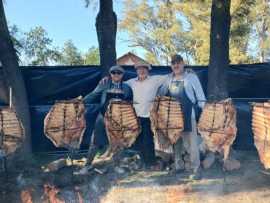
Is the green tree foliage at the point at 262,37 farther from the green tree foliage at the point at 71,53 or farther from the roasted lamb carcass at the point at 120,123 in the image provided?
the roasted lamb carcass at the point at 120,123

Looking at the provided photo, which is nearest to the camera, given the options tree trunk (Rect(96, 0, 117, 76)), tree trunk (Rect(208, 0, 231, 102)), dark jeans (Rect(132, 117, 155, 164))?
dark jeans (Rect(132, 117, 155, 164))

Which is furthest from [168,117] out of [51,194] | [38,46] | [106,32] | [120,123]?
[38,46]

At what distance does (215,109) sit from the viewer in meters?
6.26

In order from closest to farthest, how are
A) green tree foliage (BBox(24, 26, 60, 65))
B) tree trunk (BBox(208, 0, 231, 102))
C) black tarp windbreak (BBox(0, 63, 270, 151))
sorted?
1. tree trunk (BBox(208, 0, 231, 102))
2. black tarp windbreak (BBox(0, 63, 270, 151))
3. green tree foliage (BBox(24, 26, 60, 65))

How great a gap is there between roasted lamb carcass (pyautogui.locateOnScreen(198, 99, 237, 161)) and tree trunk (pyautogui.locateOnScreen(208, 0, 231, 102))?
2.13 meters

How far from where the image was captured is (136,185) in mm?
6984

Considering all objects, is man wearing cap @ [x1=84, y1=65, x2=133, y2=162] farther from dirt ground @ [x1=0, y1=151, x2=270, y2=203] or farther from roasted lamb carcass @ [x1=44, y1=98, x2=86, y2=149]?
dirt ground @ [x1=0, y1=151, x2=270, y2=203]

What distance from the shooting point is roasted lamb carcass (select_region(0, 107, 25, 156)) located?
597 cm

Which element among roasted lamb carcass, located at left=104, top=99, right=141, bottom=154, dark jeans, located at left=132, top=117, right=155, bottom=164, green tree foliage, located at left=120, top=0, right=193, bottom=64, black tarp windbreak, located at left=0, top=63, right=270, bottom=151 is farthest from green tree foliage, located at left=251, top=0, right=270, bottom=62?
roasted lamb carcass, located at left=104, top=99, right=141, bottom=154

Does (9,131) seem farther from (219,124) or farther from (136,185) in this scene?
(219,124)

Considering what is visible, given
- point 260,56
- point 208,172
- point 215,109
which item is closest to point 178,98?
point 215,109

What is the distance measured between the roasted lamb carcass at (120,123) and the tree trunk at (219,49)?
2.48m

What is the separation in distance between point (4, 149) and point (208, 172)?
128 inches

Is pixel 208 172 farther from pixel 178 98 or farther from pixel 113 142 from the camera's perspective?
pixel 113 142
